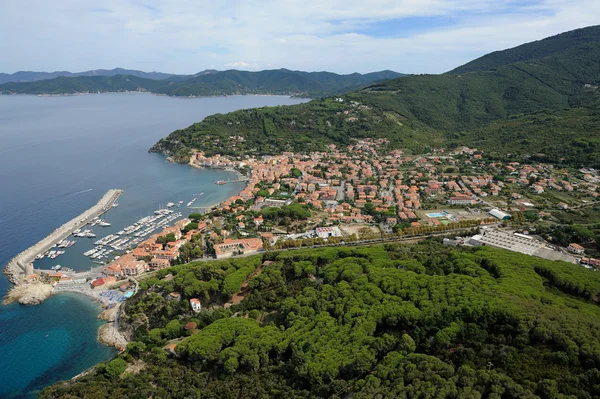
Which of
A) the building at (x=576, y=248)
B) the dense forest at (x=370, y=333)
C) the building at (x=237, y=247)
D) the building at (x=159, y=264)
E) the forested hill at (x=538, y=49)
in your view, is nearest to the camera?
the dense forest at (x=370, y=333)

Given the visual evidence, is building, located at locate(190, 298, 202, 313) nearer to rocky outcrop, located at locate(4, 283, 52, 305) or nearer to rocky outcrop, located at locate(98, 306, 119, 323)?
rocky outcrop, located at locate(98, 306, 119, 323)

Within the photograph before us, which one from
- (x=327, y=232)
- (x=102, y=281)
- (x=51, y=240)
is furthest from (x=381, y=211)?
(x=51, y=240)

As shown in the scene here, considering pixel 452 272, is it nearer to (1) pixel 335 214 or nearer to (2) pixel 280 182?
(1) pixel 335 214

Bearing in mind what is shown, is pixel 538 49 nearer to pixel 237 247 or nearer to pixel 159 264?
pixel 237 247

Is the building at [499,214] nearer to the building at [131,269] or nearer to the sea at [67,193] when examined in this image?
the sea at [67,193]

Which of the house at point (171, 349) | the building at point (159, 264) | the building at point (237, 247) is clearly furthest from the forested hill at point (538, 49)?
the house at point (171, 349)

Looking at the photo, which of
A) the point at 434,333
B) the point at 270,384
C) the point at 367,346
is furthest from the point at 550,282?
the point at 270,384
